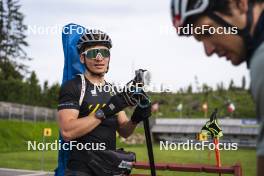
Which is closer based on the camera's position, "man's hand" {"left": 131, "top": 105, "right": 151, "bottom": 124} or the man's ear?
the man's ear

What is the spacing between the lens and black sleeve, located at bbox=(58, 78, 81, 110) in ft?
13.4

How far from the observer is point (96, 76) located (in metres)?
4.37

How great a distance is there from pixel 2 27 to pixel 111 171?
72.7 m

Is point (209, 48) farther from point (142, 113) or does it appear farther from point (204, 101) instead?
point (204, 101)

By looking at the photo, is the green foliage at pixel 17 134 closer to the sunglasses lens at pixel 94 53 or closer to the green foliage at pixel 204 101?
the sunglasses lens at pixel 94 53

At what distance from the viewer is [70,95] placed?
4.14m

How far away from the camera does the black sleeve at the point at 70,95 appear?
13.4 ft

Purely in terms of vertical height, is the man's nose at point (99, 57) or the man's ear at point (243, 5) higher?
the man's ear at point (243, 5)

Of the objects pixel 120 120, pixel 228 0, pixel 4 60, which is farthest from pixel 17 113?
pixel 228 0

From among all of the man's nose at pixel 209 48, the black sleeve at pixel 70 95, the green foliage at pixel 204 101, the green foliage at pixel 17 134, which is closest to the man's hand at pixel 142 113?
the black sleeve at pixel 70 95

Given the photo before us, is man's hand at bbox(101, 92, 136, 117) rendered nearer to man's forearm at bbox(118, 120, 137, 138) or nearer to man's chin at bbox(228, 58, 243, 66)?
man's forearm at bbox(118, 120, 137, 138)

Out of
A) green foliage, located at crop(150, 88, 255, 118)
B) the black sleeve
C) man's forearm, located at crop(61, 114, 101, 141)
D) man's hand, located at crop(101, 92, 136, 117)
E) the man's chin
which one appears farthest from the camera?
green foliage, located at crop(150, 88, 255, 118)

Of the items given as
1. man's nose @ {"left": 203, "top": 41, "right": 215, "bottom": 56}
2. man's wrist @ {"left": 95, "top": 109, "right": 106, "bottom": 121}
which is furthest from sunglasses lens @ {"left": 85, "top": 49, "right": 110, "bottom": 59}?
man's nose @ {"left": 203, "top": 41, "right": 215, "bottom": 56}

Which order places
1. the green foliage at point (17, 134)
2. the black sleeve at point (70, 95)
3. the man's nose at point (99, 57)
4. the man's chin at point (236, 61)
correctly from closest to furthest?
the man's chin at point (236, 61) → the black sleeve at point (70, 95) → the man's nose at point (99, 57) → the green foliage at point (17, 134)
